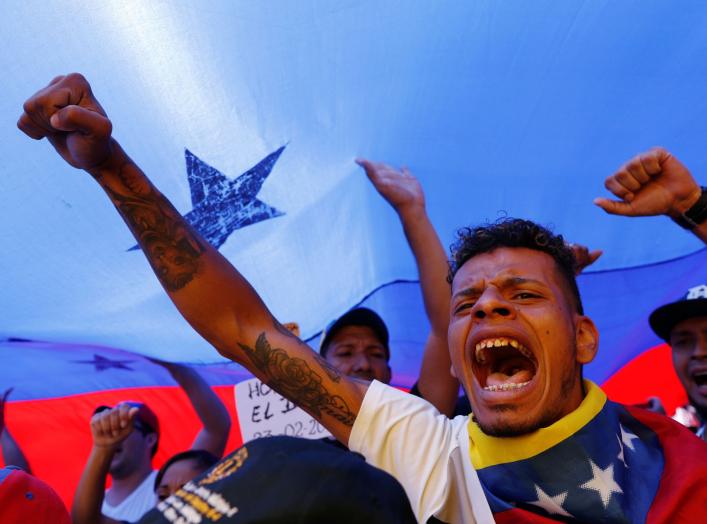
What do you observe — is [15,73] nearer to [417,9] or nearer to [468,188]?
[417,9]

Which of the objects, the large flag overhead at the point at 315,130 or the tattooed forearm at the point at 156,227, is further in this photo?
the large flag overhead at the point at 315,130

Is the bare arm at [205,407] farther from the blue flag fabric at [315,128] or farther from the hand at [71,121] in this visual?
the hand at [71,121]

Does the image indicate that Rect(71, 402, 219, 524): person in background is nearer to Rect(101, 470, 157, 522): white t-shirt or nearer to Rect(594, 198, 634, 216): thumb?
Rect(101, 470, 157, 522): white t-shirt

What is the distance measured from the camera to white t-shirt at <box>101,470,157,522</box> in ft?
10.00

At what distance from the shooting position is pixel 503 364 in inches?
73.6

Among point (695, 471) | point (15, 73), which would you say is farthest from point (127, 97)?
point (695, 471)

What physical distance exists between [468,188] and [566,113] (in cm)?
48

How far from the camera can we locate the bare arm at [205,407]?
10.5ft

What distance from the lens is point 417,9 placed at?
2.19 m

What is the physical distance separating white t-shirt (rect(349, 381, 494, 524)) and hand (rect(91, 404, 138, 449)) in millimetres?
1447

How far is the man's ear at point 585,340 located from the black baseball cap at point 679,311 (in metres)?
0.93

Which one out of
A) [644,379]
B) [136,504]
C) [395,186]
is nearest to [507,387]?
[395,186]

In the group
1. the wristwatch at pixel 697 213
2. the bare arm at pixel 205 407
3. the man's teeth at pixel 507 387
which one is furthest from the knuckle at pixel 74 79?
the bare arm at pixel 205 407

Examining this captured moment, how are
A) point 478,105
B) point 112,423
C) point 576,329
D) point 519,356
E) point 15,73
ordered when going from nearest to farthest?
point 576,329 < point 519,356 < point 15,73 < point 478,105 < point 112,423
